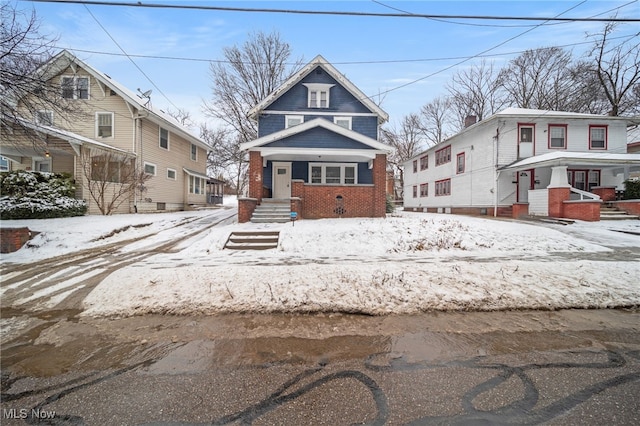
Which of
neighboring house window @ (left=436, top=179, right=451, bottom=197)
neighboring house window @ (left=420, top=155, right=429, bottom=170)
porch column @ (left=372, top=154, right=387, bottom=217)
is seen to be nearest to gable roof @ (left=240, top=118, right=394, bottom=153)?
porch column @ (left=372, top=154, right=387, bottom=217)

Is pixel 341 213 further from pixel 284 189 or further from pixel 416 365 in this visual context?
pixel 416 365

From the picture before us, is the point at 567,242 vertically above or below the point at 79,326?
above

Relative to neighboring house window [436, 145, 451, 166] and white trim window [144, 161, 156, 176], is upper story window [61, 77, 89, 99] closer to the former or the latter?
white trim window [144, 161, 156, 176]

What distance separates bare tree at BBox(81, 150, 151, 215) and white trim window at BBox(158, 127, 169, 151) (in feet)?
10.1

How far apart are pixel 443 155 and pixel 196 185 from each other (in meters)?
21.7

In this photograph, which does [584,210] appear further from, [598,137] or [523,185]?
[598,137]

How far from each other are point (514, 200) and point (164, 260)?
748 inches

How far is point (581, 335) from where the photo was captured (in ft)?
11.0

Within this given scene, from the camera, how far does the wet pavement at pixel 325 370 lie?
6.81ft

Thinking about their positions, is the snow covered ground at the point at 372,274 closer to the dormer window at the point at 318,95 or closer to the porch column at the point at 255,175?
the porch column at the point at 255,175

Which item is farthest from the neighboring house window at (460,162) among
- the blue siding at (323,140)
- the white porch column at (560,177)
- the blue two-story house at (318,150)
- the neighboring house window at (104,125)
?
the neighboring house window at (104,125)

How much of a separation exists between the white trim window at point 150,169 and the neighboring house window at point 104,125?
2515 mm

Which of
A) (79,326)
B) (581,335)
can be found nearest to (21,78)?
(79,326)

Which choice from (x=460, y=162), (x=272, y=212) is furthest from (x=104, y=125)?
(x=460, y=162)
